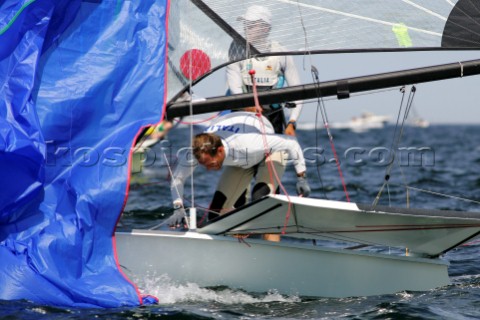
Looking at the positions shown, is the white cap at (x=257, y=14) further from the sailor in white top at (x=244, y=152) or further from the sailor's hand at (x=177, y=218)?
the sailor's hand at (x=177, y=218)

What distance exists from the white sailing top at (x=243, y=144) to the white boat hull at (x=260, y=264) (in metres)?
0.32

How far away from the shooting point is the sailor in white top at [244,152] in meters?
4.41

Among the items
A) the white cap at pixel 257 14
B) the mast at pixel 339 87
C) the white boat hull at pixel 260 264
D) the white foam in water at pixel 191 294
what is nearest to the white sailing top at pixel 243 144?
the mast at pixel 339 87

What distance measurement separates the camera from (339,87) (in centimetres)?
441

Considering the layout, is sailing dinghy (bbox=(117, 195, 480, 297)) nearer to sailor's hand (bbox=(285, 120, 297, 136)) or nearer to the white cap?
sailor's hand (bbox=(285, 120, 297, 136))

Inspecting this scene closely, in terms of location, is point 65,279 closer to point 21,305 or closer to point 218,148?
point 21,305

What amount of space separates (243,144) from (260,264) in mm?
675

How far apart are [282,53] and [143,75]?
2.52ft

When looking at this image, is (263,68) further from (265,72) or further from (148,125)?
(148,125)

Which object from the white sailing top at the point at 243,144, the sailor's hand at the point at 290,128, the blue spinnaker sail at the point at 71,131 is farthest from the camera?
the sailor's hand at the point at 290,128

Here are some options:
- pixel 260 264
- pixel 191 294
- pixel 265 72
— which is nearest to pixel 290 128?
pixel 265 72

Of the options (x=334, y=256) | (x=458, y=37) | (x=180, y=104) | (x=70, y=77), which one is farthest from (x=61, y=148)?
(x=458, y=37)

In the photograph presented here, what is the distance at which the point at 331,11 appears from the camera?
444 cm

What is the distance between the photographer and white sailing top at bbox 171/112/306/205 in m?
4.61
